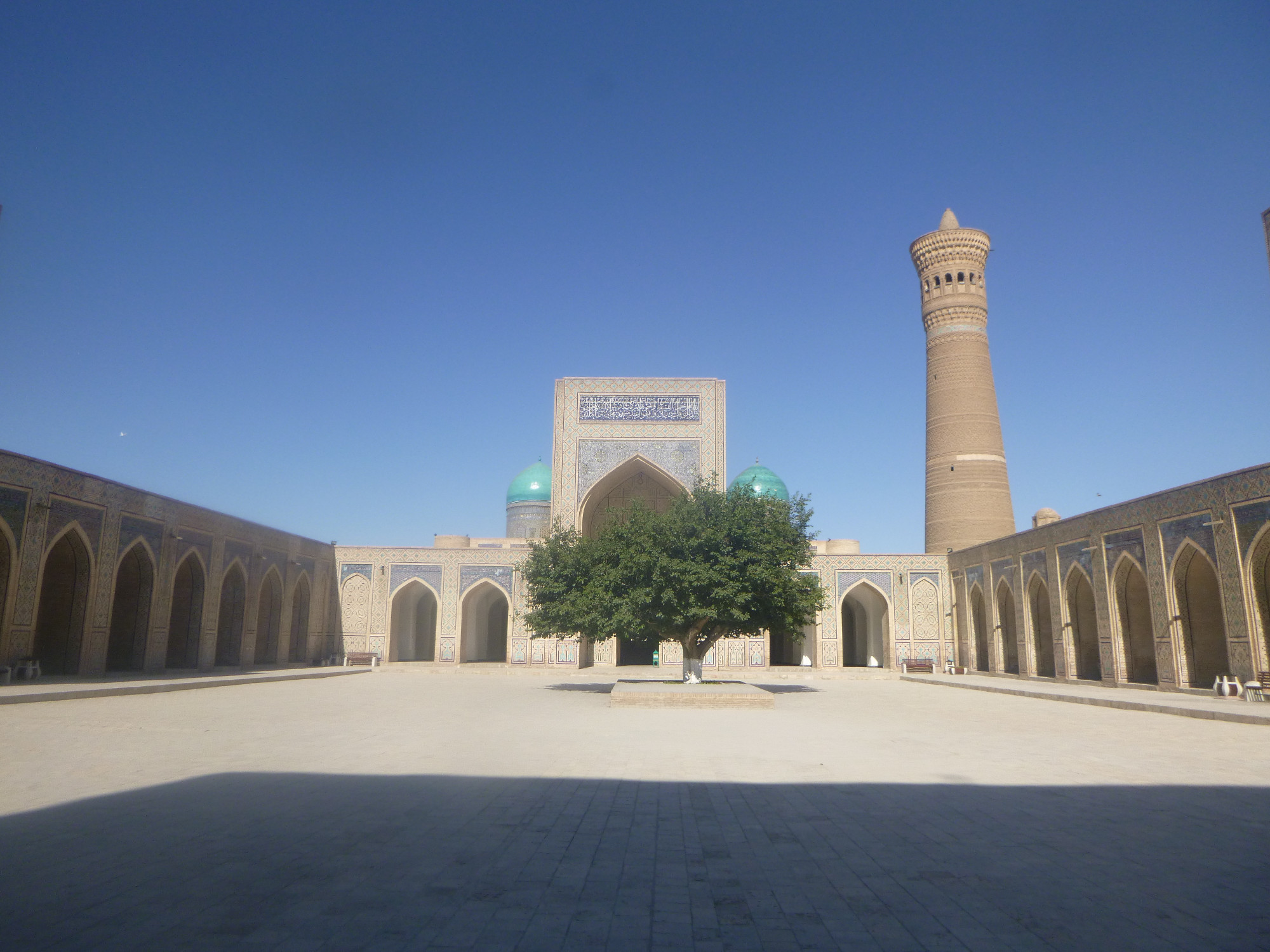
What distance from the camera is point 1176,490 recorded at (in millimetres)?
15531

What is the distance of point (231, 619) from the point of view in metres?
20.8

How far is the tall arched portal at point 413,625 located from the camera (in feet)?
88.5

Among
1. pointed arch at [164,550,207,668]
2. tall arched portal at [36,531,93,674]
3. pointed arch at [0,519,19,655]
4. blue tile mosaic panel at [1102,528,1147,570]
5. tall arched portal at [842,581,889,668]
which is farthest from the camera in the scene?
tall arched portal at [842,581,889,668]

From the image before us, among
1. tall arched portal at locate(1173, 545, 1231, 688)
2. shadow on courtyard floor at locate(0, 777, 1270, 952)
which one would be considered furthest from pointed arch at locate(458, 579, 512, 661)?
shadow on courtyard floor at locate(0, 777, 1270, 952)

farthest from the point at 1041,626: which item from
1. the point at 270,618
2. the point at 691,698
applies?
the point at 270,618

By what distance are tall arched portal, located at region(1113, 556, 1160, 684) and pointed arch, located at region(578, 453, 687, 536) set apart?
1150 centimetres

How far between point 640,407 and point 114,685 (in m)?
16.5

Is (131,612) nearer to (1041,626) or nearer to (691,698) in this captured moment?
(691,698)

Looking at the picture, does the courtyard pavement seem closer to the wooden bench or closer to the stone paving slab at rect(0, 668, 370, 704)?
the stone paving slab at rect(0, 668, 370, 704)

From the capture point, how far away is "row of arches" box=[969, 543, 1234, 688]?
15648 millimetres

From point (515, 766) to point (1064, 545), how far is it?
16750 mm

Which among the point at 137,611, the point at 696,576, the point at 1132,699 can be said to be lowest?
the point at 1132,699

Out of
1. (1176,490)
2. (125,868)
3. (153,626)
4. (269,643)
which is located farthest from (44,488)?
(1176,490)

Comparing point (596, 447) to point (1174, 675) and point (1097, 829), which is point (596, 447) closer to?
point (1174, 675)
